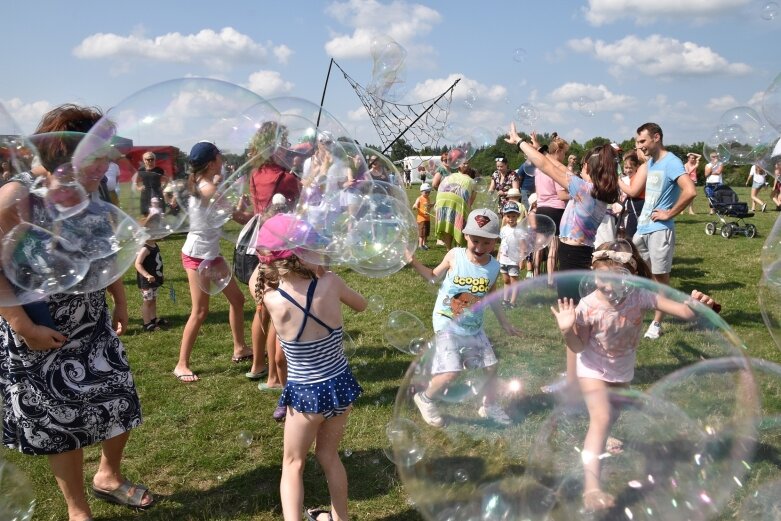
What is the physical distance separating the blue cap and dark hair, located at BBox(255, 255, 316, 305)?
0.71 meters

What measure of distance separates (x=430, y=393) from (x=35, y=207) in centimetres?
191

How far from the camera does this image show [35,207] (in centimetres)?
252

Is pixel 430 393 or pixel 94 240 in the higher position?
pixel 94 240

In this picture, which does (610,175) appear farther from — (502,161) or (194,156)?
(502,161)

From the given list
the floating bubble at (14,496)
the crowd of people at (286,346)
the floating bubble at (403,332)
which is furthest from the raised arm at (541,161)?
the floating bubble at (14,496)

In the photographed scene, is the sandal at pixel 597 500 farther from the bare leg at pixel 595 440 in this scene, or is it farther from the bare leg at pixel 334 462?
the bare leg at pixel 334 462

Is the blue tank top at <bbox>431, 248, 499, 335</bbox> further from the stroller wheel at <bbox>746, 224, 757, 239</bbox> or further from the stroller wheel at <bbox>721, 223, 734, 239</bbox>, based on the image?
the stroller wheel at <bbox>746, 224, 757, 239</bbox>

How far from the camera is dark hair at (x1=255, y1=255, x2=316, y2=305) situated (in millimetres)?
2736

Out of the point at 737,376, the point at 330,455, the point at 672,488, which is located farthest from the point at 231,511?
the point at 737,376

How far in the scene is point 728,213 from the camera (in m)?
13.3

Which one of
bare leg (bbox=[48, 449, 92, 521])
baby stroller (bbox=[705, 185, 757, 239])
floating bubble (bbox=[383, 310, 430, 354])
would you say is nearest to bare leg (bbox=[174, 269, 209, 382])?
floating bubble (bbox=[383, 310, 430, 354])

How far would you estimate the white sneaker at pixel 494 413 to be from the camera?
2318 mm

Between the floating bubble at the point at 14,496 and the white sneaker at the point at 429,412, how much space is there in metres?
1.83

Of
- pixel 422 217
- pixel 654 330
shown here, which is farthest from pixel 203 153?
pixel 422 217
